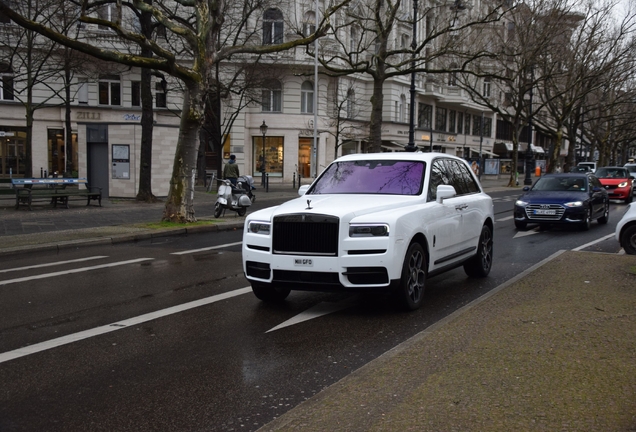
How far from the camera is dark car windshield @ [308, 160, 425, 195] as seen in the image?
8.47m

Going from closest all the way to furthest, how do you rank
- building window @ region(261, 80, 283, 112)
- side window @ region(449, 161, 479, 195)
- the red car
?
1. side window @ region(449, 161, 479, 195)
2. the red car
3. building window @ region(261, 80, 283, 112)

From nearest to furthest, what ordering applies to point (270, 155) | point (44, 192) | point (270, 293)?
point (270, 293)
point (44, 192)
point (270, 155)

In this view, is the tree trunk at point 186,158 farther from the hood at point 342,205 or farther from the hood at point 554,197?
the hood at point 342,205

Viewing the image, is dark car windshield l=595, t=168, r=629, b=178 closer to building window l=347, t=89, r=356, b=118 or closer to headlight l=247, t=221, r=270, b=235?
building window l=347, t=89, r=356, b=118

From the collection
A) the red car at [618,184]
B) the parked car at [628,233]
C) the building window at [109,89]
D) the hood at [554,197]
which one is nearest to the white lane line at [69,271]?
the parked car at [628,233]

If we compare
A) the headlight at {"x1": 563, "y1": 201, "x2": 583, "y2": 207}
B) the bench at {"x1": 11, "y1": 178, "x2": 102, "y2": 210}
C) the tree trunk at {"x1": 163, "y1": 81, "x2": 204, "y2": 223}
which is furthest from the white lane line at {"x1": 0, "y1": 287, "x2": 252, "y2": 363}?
the bench at {"x1": 11, "y1": 178, "x2": 102, "y2": 210}

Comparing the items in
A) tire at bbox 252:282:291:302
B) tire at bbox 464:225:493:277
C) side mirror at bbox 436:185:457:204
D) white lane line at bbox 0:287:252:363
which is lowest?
white lane line at bbox 0:287:252:363

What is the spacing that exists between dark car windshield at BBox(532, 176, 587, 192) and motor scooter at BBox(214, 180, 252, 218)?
860 cm

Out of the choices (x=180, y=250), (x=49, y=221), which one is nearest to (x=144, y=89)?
(x=49, y=221)

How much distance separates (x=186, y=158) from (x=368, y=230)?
10.7 metres

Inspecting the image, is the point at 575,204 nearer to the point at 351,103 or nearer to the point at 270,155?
the point at 270,155

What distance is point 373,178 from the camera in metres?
8.73

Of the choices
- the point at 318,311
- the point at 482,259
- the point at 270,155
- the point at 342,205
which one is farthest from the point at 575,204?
the point at 270,155

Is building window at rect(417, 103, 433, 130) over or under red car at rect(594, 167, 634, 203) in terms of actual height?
over
